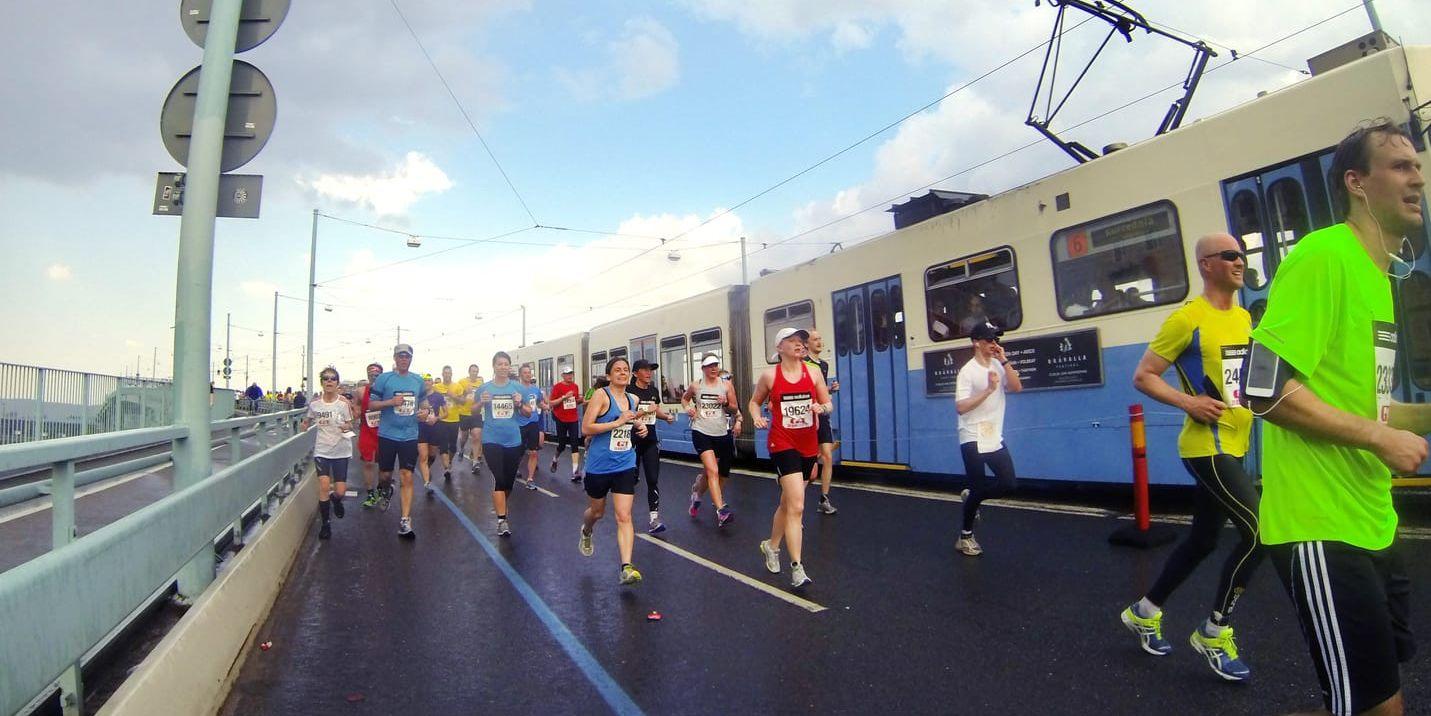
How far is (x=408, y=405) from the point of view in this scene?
28.3ft

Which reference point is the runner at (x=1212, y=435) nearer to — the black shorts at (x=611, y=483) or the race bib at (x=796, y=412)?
the race bib at (x=796, y=412)

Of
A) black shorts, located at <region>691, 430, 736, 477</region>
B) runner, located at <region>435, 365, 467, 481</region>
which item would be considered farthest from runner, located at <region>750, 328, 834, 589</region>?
runner, located at <region>435, 365, 467, 481</region>

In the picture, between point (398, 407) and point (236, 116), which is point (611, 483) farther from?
point (398, 407)

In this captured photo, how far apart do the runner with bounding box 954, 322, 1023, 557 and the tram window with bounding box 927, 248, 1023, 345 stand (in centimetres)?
266

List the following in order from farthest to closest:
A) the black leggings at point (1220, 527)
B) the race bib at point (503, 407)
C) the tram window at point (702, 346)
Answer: the tram window at point (702, 346), the race bib at point (503, 407), the black leggings at point (1220, 527)

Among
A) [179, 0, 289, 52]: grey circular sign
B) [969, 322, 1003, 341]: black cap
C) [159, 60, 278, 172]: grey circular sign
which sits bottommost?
[969, 322, 1003, 341]: black cap

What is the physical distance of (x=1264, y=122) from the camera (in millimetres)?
6445

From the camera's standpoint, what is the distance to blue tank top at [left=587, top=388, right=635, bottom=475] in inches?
242

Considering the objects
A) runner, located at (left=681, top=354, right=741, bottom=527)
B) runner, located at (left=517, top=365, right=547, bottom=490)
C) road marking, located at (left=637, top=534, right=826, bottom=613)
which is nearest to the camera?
road marking, located at (left=637, top=534, right=826, bottom=613)

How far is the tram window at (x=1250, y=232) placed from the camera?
6.34 metres

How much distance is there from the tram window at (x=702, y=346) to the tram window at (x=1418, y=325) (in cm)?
968

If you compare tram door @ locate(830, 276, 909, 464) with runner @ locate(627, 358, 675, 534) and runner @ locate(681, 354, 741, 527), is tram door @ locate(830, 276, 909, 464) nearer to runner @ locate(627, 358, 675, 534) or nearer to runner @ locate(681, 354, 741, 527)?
runner @ locate(681, 354, 741, 527)

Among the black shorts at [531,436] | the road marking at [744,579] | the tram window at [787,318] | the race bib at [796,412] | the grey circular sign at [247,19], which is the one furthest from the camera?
the black shorts at [531,436]

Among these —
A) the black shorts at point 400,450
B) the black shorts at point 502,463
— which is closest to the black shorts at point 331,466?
the black shorts at point 400,450
